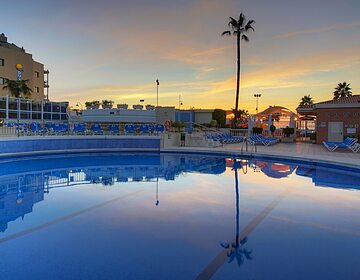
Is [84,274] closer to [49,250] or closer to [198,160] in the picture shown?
[49,250]

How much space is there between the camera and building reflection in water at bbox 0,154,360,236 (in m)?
6.74

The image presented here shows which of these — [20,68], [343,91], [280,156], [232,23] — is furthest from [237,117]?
[20,68]

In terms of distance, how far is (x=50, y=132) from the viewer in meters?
15.5

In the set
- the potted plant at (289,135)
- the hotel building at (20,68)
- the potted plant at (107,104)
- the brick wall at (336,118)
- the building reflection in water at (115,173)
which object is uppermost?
the hotel building at (20,68)

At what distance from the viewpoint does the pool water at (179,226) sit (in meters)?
3.39

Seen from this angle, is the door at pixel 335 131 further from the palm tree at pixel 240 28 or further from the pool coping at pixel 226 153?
the palm tree at pixel 240 28

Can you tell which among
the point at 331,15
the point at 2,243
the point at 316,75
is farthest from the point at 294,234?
the point at 316,75

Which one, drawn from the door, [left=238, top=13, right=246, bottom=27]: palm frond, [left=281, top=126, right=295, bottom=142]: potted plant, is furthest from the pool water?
[left=238, top=13, right=246, bottom=27]: palm frond

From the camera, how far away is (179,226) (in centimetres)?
482

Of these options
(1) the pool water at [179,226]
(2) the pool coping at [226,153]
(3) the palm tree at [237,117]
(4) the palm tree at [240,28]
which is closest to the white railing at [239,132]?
(3) the palm tree at [237,117]

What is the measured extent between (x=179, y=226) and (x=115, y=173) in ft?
18.9

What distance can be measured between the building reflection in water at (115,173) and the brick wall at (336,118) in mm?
7655

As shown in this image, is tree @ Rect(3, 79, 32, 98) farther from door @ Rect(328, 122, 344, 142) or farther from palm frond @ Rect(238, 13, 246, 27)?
door @ Rect(328, 122, 344, 142)

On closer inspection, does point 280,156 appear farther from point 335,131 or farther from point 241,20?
point 241,20
